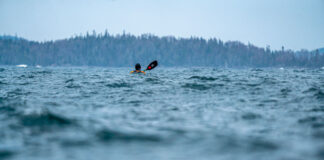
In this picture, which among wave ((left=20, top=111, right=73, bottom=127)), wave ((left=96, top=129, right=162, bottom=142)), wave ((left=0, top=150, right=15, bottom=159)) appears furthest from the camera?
wave ((left=20, top=111, right=73, bottom=127))

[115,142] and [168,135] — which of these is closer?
[115,142]

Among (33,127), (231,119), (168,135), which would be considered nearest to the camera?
(168,135)

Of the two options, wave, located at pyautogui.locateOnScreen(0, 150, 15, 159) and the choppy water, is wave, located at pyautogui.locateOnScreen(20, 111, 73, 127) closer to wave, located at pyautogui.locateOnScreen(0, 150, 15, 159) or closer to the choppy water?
the choppy water

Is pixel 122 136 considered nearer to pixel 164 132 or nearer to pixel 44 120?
pixel 164 132

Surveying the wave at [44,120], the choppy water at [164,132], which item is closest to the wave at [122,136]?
the choppy water at [164,132]

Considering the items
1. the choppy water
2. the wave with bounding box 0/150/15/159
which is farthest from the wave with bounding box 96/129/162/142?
the wave with bounding box 0/150/15/159

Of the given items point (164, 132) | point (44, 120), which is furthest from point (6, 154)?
point (164, 132)

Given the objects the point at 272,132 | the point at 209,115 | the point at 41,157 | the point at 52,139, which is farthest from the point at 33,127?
the point at 272,132

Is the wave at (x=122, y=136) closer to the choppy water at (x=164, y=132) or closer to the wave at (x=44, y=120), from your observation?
the choppy water at (x=164, y=132)

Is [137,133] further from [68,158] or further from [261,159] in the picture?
[261,159]

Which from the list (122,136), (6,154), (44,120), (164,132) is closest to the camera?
(6,154)

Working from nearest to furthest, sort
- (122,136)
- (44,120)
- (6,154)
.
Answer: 1. (6,154)
2. (122,136)
3. (44,120)

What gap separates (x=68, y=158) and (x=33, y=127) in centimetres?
278

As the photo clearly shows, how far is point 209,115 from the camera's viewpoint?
27.1 feet
